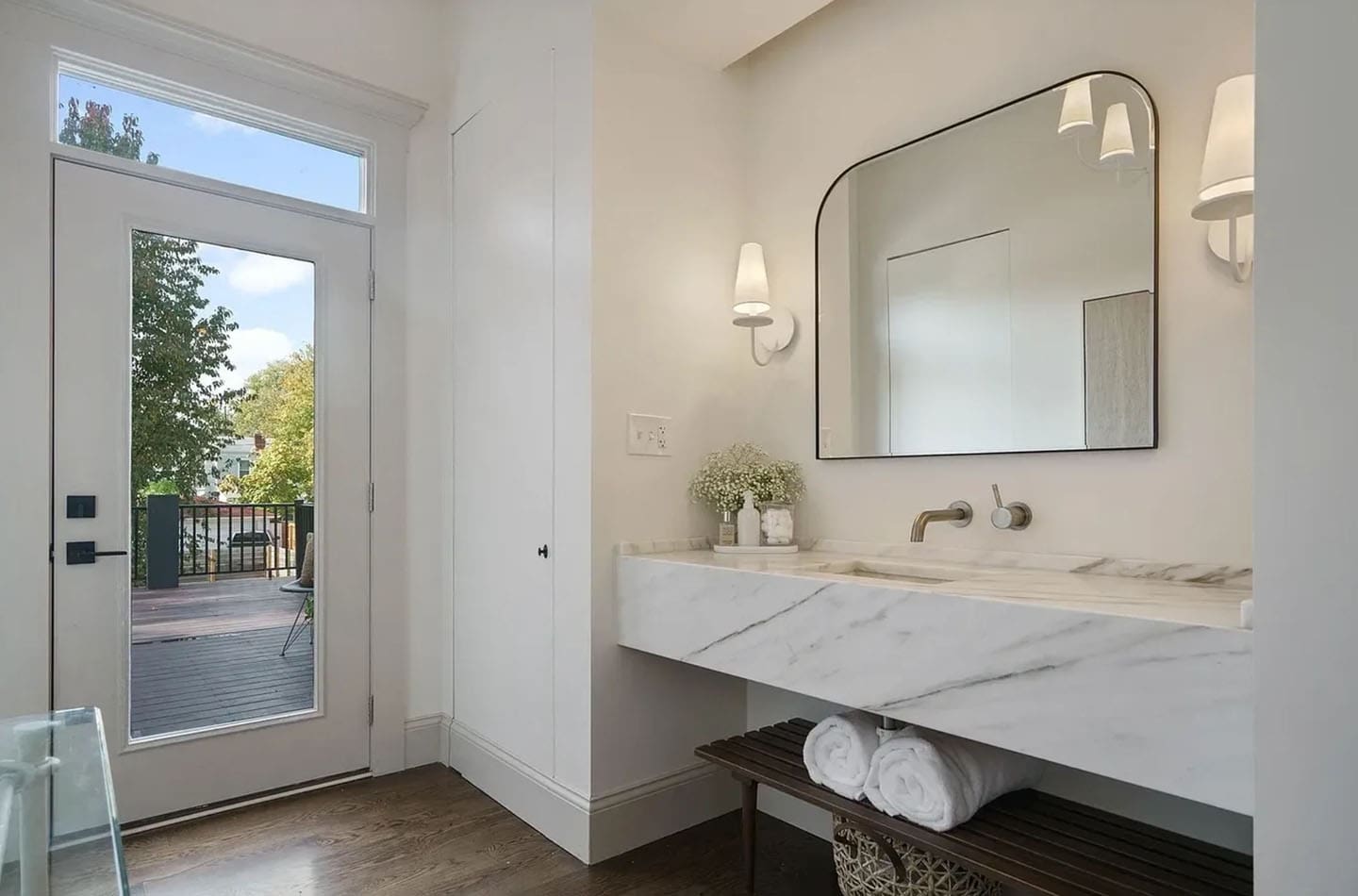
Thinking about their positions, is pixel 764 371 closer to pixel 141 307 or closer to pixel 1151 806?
pixel 1151 806

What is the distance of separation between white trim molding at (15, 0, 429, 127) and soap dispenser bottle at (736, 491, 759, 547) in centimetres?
200

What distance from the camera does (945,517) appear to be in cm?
208

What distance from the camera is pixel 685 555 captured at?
237 cm

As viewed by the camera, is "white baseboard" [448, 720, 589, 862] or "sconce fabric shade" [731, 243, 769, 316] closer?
"white baseboard" [448, 720, 589, 862]

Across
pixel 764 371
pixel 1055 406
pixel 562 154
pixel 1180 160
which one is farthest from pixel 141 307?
pixel 1180 160

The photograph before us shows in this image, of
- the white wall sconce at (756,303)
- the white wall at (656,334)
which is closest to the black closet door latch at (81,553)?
the white wall at (656,334)

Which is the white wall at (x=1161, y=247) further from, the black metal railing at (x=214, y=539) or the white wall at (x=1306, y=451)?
the black metal railing at (x=214, y=539)

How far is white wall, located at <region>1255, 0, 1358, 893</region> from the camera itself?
99 cm

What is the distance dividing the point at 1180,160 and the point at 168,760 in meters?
3.23

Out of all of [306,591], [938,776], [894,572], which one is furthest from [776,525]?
[306,591]

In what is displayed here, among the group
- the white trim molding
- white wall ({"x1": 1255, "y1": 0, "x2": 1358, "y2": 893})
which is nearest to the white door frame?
the white trim molding

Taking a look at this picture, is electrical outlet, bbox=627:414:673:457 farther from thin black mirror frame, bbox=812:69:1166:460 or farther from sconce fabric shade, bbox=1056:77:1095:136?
sconce fabric shade, bbox=1056:77:1095:136

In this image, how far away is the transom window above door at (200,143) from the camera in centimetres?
251

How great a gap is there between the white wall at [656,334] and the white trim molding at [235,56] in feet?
3.62
